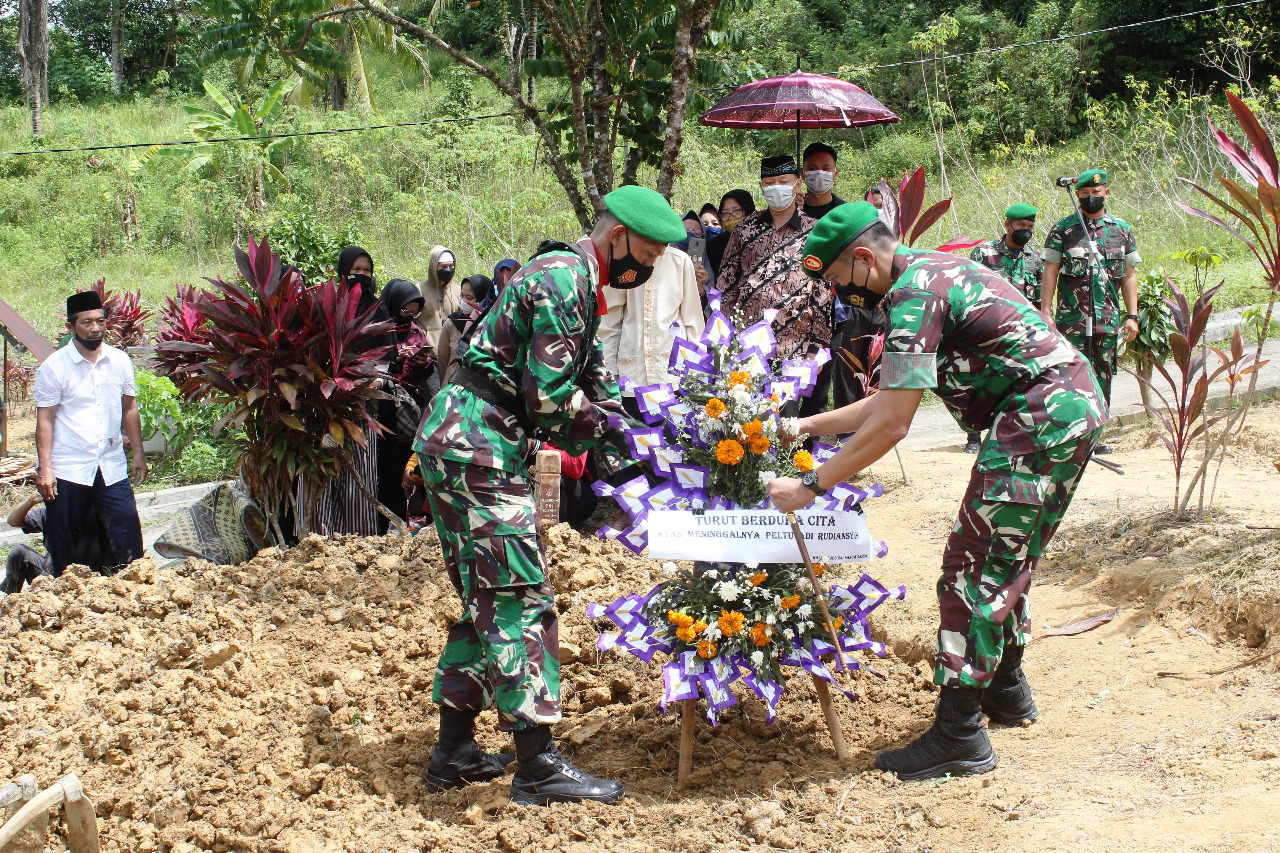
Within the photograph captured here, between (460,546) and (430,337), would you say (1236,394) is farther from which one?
(460,546)

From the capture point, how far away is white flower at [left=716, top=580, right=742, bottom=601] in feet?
Answer: 10.7

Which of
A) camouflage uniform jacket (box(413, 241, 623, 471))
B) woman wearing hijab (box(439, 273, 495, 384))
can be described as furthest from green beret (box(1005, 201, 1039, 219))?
camouflage uniform jacket (box(413, 241, 623, 471))

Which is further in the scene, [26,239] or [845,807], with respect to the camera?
[26,239]

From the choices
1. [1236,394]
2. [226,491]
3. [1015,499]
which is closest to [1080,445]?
[1015,499]

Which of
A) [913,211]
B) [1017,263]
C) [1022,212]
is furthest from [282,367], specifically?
[1017,263]

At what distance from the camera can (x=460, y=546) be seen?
11.0ft

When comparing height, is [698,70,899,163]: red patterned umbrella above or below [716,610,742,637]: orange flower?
above

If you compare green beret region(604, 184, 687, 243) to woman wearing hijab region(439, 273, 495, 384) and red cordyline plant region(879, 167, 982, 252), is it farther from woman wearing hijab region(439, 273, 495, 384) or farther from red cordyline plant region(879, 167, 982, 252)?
red cordyline plant region(879, 167, 982, 252)

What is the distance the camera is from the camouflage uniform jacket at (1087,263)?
23.6 ft

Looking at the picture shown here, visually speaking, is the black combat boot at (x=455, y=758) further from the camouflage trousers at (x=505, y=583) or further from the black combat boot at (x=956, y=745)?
the black combat boot at (x=956, y=745)

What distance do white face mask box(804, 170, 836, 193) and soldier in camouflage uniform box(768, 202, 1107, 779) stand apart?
309 centimetres

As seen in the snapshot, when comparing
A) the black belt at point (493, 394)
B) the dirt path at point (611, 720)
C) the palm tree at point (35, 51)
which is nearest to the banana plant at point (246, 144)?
the palm tree at point (35, 51)

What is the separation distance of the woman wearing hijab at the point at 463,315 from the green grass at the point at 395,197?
7414mm

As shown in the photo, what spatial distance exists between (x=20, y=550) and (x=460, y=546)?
336 centimetres
